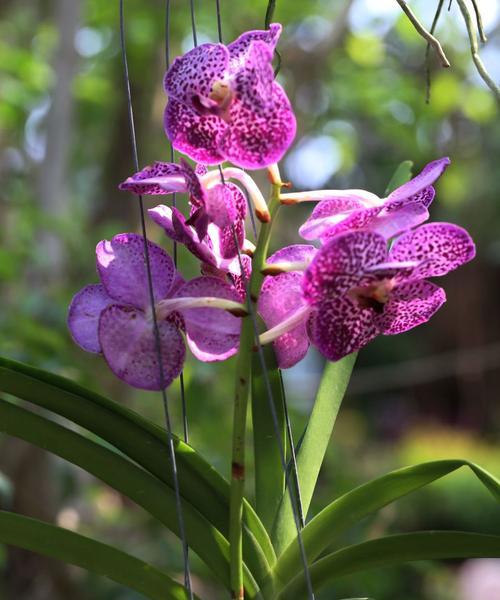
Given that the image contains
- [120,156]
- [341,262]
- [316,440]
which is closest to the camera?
[341,262]

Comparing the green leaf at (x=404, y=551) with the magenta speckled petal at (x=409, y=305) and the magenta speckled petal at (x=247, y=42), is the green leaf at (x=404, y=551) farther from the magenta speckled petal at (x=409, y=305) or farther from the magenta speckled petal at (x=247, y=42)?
the magenta speckled petal at (x=247, y=42)

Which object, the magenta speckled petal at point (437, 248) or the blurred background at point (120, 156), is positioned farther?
the blurred background at point (120, 156)

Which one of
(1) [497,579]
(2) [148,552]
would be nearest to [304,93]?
(2) [148,552]

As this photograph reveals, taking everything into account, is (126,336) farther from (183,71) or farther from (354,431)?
(354,431)

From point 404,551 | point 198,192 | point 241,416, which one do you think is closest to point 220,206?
point 198,192

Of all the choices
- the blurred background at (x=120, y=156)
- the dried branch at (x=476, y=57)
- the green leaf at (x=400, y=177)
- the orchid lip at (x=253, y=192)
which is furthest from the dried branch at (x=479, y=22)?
the blurred background at (x=120, y=156)

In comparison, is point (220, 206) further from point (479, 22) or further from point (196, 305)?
point (479, 22)
